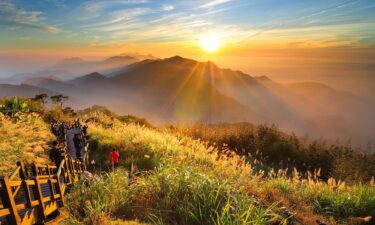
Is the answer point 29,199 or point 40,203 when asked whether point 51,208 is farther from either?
point 29,199

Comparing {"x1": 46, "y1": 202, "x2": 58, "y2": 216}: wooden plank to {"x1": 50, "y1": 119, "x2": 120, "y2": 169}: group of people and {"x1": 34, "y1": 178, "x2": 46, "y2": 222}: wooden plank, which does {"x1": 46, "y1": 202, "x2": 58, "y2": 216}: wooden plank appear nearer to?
{"x1": 34, "y1": 178, "x2": 46, "y2": 222}: wooden plank

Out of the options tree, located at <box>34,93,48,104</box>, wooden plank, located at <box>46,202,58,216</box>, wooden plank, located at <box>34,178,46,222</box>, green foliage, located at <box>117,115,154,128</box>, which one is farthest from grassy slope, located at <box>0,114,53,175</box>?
green foliage, located at <box>117,115,154,128</box>

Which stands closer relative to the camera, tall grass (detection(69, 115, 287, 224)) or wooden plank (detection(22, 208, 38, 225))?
wooden plank (detection(22, 208, 38, 225))

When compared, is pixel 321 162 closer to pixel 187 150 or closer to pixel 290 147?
pixel 290 147

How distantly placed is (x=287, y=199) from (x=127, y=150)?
384 inches

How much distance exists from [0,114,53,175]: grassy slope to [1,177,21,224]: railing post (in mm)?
8023

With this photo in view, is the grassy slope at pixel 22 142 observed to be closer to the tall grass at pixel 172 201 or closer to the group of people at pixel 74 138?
the group of people at pixel 74 138

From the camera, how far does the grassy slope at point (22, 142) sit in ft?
49.6

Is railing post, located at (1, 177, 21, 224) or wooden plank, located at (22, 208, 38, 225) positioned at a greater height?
railing post, located at (1, 177, 21, 224)

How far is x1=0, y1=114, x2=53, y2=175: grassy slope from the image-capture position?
15133mm

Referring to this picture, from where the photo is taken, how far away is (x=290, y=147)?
21.2 metres

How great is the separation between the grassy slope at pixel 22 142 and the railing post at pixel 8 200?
802 centimetres

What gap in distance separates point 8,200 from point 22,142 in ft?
44.0

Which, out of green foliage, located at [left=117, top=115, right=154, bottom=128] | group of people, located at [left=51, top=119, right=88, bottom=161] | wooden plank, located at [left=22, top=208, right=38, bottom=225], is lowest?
green foliage, located at [left=117, top=115, right=154, bottom=128]
